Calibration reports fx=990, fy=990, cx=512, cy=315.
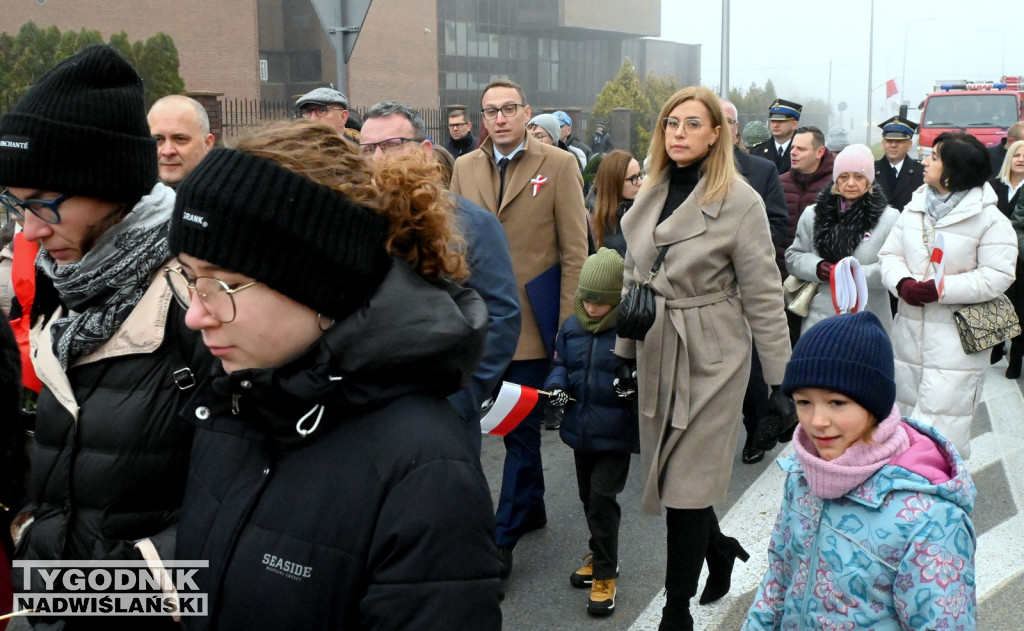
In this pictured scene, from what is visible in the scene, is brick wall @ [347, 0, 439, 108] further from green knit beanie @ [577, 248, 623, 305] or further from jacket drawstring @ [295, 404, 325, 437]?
jacket drawstring @ [295, 404, 325, 437]

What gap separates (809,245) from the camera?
20.8ft

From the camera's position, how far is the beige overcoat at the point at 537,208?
16.5 feet

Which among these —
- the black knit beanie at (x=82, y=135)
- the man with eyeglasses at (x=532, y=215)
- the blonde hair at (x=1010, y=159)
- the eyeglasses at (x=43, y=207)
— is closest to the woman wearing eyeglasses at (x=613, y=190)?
the man with eyeglasses at (x=532, y=215)

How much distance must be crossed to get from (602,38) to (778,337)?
210 ft

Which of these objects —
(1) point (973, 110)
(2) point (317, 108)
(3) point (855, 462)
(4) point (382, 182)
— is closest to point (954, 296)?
(3) point (855, 462)

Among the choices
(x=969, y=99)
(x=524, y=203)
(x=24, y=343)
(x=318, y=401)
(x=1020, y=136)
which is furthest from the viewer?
(x=969, y=99)

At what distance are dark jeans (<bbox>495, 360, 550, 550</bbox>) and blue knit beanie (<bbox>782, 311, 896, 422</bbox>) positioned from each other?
2114 mm

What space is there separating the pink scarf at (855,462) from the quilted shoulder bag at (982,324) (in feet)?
9.02

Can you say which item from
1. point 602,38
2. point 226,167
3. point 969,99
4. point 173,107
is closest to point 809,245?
point 173,107

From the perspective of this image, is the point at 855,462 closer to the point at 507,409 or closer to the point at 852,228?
the point at 507,409

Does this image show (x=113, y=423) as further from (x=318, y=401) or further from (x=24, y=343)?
(x=24, y=343)

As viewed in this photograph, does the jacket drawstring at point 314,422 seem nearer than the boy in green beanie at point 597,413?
Yes

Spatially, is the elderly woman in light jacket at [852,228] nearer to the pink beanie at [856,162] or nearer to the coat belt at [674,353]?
the pink beanie at [856,162]

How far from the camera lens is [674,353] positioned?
3967mm
